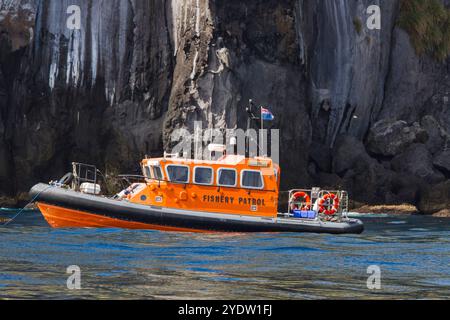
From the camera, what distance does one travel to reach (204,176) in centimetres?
2842

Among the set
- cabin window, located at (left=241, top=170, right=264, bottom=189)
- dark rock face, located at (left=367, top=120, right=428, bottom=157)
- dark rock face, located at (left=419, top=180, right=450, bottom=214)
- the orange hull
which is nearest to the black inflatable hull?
the orange hull

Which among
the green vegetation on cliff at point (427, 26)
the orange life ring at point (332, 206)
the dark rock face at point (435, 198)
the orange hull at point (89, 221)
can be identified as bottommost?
the dark rock face at point (435, 198)

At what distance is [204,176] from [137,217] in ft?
7.78

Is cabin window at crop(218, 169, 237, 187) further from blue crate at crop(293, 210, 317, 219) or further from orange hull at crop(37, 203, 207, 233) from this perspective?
blue crate at crop(293, 210, 317, 219)

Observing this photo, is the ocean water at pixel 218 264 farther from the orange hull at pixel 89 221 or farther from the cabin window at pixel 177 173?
the cabin window at pixel 177 173

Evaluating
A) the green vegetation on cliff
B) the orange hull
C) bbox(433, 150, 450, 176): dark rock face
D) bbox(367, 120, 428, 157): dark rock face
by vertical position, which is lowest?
the orange hull

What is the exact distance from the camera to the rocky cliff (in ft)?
143

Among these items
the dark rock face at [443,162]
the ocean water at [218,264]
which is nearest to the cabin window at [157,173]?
the ocean water at [218,264]

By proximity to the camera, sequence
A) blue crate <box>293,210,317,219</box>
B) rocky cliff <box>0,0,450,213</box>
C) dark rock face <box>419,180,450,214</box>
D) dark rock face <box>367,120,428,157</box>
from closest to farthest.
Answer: blue crate <box>293,210,317,219</box>, rocky cliff <box>0,0,450,213</box>, dark rock face <box>419,180,450,214</box>, dark rock face <box>367,120,428,157</box>

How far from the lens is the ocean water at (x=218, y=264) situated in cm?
1586

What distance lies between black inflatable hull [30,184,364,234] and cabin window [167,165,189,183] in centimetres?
100

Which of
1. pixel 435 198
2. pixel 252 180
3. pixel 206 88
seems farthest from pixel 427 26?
pixel 252 180
